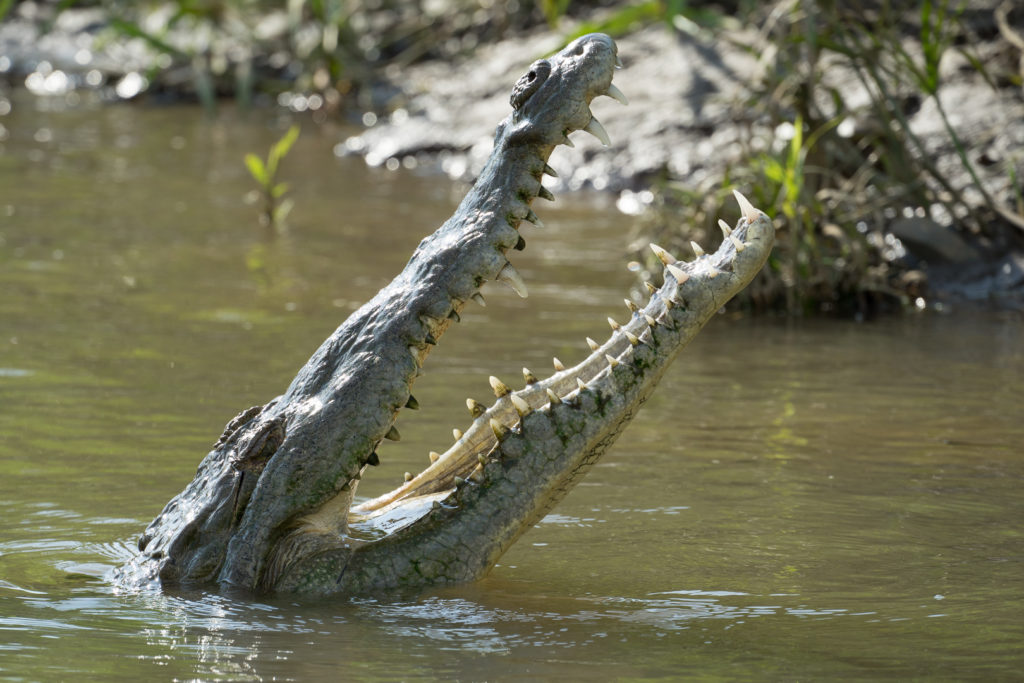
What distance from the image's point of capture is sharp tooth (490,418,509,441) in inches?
157

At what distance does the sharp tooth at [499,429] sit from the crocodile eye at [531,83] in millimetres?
853

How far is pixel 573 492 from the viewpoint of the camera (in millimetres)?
5375

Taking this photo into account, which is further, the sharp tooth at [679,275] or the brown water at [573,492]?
the sharp tooth at [679,275]

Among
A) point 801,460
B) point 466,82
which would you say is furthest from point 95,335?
point 466,82

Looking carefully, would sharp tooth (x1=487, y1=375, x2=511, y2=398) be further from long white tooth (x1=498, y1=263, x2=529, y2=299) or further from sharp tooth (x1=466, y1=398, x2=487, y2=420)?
long white tooth (x1=498, y1=263, x2=529, y2=299)

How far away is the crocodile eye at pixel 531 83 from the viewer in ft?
13.2

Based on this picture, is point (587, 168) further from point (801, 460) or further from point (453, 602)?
point (453, 602)

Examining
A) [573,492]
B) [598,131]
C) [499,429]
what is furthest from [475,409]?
[573,492]

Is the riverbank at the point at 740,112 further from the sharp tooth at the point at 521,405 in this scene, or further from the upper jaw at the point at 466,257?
the sharp tooth at the point at 521,405

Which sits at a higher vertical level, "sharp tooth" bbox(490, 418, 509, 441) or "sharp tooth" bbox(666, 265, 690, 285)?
"sharp tooth" bbox(666, 265, 690, 285)

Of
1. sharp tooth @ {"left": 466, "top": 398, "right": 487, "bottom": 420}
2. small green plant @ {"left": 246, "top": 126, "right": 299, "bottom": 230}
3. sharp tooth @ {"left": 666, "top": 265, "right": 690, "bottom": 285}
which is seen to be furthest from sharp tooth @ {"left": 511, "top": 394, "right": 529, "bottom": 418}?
small green plant @ {"left": 246, "top": 126, "right": 299, "bottom": 230}

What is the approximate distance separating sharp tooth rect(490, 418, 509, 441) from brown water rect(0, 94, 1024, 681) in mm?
497

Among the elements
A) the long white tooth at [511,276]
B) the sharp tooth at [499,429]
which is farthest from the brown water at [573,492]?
the long white tooth at [511,276]

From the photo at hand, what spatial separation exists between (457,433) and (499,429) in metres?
0.24
